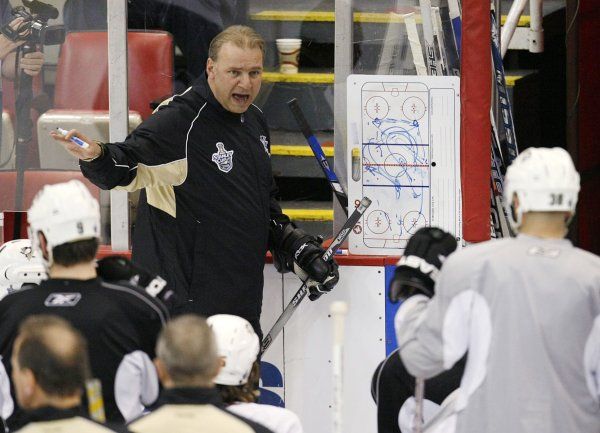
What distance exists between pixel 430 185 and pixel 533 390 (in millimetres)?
2117

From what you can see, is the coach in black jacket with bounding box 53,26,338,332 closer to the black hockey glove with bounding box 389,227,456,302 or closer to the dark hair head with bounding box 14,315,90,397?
the black hockey glove with bounding box 389,227,456,302

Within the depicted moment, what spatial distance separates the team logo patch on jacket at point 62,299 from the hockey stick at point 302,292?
1835 mm

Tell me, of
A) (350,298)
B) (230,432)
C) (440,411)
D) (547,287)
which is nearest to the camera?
(230,432)

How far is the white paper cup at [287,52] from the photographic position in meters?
5.38

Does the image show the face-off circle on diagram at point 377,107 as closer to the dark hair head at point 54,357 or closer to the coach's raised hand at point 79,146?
the coach's raised hand at point 79,146

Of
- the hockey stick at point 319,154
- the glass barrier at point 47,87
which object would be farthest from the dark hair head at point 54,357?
the glass barrier at point 47,87

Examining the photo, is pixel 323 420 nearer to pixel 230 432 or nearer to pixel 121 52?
pixel 121 52

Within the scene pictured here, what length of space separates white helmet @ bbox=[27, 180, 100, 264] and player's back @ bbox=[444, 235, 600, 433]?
930mm

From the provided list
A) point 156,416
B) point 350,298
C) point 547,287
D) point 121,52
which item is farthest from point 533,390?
point 121,52

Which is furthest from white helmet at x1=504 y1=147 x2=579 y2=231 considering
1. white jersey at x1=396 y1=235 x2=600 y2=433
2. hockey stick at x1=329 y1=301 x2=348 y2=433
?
hockey stick at x1=329 y1=301 x2=348 y2=433

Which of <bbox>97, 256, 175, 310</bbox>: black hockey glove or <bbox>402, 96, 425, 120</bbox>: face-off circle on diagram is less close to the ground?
<bbox>402, 96, 425, 120</bbox>: face-off circle on diagram

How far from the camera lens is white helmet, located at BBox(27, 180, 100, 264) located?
337 cm

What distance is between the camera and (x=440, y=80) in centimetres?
522

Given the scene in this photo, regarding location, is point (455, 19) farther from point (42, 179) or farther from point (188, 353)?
point (188, 353)
